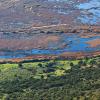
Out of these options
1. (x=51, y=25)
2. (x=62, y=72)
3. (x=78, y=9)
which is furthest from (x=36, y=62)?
(x=78, y=9)

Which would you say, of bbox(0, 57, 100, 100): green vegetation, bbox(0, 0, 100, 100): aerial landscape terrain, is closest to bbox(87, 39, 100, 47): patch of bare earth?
bbox(0, 0, 100, 100): aerial landscape terrain

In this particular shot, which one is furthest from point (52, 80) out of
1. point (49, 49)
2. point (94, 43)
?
point (94, 43)

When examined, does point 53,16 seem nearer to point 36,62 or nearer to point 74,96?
point 36,62

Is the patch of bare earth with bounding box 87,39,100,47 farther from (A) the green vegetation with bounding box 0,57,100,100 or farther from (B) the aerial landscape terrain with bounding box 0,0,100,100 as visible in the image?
(A) the green vegetation with bounding box 0,57,100,100

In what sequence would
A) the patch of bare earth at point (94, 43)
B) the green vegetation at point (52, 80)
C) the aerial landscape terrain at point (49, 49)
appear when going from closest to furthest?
the green vegetation at point (52, 80) < the aerial landscape terrain at point (49, 49) < the patch of bare earth at point (94, 43)

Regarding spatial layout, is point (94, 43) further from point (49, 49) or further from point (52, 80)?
point (52, 80)

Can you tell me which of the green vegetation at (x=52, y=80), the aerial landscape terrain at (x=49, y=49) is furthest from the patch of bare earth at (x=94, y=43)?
the green vegetation at (x=52, y=80)

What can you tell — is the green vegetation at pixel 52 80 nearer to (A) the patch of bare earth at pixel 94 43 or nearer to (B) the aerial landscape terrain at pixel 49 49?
(B) the aerial landscape terrain at pixel 49 49
